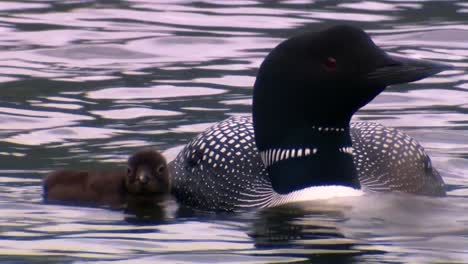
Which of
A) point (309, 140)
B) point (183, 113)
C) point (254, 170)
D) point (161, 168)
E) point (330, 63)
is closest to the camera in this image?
point (330, 63)

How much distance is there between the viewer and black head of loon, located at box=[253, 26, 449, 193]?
770cm

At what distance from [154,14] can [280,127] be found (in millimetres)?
7360

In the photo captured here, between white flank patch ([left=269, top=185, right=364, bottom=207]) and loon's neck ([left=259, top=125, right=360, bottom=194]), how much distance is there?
22mm

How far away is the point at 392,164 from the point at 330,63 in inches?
31.9

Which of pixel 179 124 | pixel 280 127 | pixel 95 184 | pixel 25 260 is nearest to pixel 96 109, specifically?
pixel 179 124

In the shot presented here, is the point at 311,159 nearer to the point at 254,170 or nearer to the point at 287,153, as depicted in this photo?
the point at 287,153

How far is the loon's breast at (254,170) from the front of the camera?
809 centimetres

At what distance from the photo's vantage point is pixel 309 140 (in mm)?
7938

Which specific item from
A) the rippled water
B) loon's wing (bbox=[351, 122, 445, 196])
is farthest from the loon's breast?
Result: the rippled water

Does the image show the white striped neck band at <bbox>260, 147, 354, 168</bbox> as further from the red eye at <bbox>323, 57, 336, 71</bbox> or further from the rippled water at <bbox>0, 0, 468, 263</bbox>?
the red eye at <bbox>323, 57, 336, 71</bbox>

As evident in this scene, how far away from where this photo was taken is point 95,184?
8.38 m

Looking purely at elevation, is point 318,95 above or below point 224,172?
above

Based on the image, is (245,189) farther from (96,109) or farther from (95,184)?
(96,109)

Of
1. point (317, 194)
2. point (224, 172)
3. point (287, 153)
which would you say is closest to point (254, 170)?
point (224, 172)
